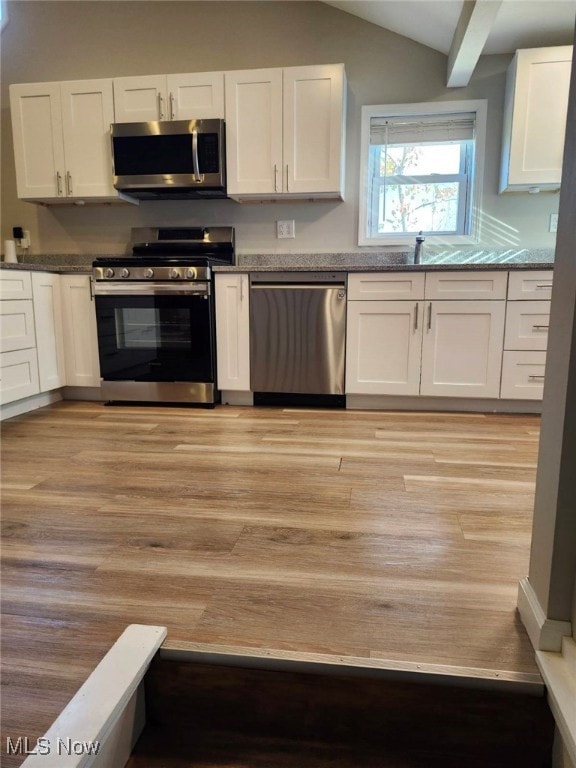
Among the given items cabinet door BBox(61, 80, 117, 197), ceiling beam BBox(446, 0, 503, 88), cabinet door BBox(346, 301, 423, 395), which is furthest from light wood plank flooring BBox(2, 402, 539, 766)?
ceiling beam BBox(446, 0, 503, 88)

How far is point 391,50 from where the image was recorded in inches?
123

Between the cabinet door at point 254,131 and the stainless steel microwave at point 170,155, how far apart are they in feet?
0.25

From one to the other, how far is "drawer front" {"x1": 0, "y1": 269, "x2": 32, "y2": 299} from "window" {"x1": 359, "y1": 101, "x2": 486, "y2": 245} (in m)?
2.13

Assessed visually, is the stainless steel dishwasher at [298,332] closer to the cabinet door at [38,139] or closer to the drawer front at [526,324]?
the drawer front at [526,324]

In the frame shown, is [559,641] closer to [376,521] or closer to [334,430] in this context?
[376,521]

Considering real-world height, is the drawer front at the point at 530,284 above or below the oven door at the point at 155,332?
above

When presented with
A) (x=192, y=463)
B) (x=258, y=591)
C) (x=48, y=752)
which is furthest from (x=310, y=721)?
(x=192, y=463)

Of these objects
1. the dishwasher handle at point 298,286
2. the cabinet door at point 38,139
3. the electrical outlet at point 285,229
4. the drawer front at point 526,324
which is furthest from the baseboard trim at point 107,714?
the cabinet door at point 38,139

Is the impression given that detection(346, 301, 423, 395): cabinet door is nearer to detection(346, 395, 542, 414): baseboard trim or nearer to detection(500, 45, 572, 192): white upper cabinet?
detection(346, 395, 542, 414): baseboard trim

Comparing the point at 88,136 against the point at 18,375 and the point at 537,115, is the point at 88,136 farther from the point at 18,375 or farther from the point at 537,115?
the point at 537,115

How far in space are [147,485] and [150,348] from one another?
1447 millimetres

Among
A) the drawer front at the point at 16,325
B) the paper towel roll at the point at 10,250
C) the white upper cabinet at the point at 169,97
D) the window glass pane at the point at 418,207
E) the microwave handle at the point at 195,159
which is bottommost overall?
the drawer front at the point at 16,325

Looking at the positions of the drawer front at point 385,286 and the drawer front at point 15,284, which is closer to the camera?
the drawer front at point 15,284

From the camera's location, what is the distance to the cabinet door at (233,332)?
2969 millimetres
